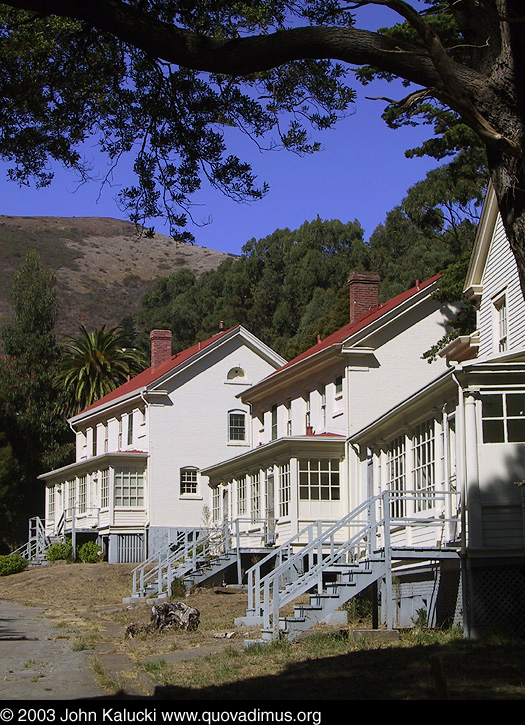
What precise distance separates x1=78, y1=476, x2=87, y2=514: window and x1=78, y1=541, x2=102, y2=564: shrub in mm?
4161

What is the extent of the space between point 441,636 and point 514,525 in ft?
7.61

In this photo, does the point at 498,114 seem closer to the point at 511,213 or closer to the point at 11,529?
the point at 511,213

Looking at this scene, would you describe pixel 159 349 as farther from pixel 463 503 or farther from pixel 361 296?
pixel 463 503

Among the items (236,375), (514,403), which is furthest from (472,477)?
(236,375)

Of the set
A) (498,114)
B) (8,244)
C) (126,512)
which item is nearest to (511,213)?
(498,114)

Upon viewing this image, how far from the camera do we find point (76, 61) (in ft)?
40.8

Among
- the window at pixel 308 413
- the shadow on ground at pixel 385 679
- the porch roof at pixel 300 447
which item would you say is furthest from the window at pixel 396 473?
the window at pixel 308 413

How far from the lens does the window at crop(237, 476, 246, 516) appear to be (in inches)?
1422

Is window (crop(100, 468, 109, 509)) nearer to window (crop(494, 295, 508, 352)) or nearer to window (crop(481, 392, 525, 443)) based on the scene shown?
window (crop(494, 295, 508, 352))

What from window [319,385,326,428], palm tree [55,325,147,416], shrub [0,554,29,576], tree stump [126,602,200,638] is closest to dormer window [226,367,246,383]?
window [319,385,326,428]

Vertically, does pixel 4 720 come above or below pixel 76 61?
below

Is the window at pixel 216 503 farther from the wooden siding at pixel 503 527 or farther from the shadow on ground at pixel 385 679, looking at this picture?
the shadow on ground at pixel 385 679

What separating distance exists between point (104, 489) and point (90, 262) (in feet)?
402

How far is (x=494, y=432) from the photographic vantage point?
17594 millimetres
